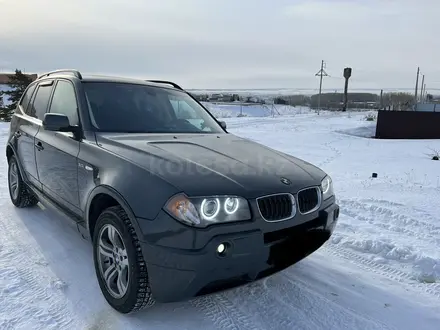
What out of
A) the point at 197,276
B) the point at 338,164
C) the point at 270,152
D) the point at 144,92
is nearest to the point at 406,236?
the point at 270,152

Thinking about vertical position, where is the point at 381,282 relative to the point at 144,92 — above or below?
below

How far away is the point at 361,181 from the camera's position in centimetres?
656

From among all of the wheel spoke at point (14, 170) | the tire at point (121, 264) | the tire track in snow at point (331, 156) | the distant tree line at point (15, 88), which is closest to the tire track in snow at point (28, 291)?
the tire at point (121, 264)

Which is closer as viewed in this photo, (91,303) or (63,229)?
(91,303)

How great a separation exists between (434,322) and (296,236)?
123 cm

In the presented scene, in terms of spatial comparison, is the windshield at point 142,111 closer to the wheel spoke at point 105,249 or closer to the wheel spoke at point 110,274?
the wheel spoke at point 105,249

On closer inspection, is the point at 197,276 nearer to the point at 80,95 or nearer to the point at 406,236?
the point at 80,95

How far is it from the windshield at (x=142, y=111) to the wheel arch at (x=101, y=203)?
67 cm

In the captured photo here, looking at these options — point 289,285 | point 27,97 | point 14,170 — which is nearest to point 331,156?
point 289,285

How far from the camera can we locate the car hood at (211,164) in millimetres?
2355

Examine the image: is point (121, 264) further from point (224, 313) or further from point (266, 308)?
point (266, 308)

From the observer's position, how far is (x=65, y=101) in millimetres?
3715

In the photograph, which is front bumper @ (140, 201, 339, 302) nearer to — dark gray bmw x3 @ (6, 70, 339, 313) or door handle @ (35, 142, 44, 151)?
dark gray bmw x3 @ (6, 70, 339, 313)

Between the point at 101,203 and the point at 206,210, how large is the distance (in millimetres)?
1007
